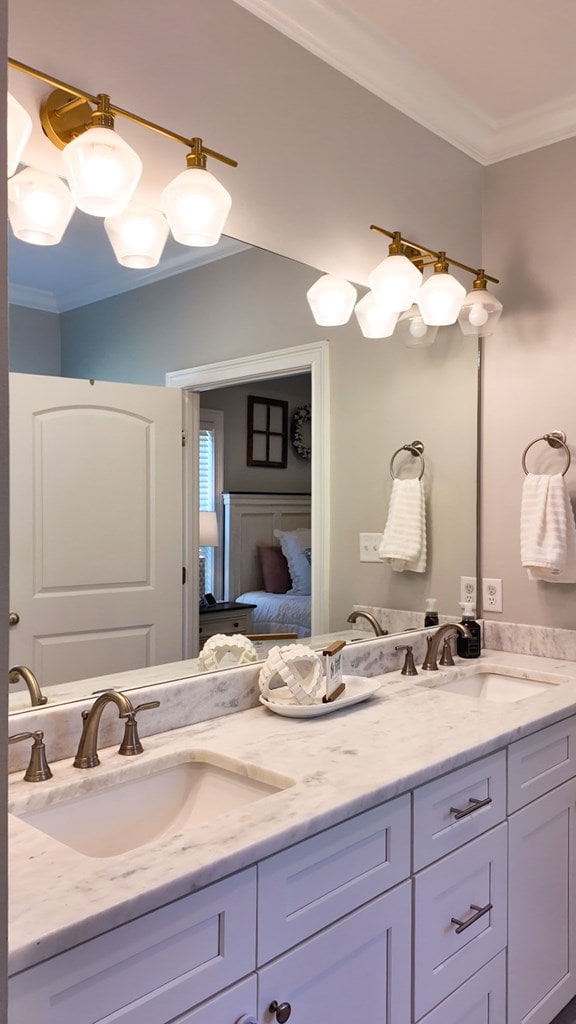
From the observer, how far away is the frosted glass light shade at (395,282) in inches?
83.5

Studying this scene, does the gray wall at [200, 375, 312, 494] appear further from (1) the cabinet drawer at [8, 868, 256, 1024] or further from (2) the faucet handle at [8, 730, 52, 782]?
(1) the cabinet drawer at [8, 868, 256, 1024]

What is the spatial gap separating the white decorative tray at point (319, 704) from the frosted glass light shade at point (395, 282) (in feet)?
3.57

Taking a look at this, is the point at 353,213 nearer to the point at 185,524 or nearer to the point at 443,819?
the point at 185,524

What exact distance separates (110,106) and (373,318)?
3.32ft

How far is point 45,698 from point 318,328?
124 centimetres

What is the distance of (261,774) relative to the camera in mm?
1359

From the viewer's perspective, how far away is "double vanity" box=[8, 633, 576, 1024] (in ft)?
3.06

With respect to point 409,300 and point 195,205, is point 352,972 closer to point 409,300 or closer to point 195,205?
point 195,205

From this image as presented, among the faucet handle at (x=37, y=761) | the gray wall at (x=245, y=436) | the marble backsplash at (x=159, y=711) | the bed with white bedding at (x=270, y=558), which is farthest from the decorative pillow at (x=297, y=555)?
the faucet handle at (x=37, y=761)

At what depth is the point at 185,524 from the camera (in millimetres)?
1729

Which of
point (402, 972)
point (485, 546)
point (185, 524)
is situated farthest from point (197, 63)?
point (402, 972)

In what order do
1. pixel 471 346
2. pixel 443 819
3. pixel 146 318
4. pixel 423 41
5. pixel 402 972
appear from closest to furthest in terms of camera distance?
pixel 402 972 → pixel 443 819 → pixel 146 318 → pixel 423 41 → pixel 471 346

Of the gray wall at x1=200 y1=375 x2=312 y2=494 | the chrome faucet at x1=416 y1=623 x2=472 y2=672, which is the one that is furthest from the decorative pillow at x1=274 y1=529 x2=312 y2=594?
the chrome faucet at x1=416 y1=623 x2=472 y2=672

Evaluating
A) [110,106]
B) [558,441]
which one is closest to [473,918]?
[558,441]
